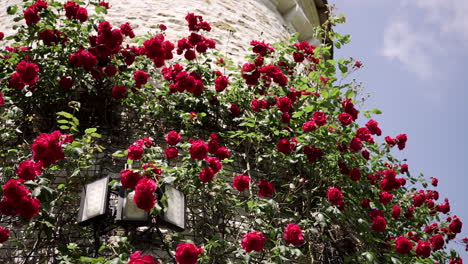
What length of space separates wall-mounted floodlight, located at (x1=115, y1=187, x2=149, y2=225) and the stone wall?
2010 millimetres

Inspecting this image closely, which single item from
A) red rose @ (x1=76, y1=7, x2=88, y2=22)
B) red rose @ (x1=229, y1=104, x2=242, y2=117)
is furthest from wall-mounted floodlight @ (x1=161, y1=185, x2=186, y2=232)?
red rose @ (x1=76, y1=7, x2=88, y2=22)

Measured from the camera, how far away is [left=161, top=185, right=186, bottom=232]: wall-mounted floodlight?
6.98ft

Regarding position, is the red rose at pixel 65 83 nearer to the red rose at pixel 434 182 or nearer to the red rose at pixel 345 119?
the red rose at pixel 345 119

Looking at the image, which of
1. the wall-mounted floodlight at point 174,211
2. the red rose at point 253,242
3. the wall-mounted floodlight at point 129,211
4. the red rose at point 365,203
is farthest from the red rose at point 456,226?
the wall-mounted floodlight at point 129,211

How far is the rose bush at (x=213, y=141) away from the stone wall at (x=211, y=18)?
63cm

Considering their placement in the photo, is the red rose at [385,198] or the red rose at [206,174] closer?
the red rose at [206,174]

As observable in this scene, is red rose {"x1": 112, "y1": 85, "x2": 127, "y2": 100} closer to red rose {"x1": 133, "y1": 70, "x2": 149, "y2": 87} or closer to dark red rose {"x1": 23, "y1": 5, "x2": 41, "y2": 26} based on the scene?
red rose {"x1": 133, "y1": 70, "x2": 149, "y2": 87}

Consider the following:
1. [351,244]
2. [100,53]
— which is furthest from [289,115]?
[100,53]

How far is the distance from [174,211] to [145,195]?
0.29 metres

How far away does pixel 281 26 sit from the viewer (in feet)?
17.2

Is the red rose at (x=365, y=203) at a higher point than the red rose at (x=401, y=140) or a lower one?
lower

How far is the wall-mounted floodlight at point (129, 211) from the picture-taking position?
2.10 m

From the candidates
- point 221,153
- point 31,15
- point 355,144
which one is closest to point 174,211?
point 221,153

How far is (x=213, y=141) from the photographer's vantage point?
2.51 metres
